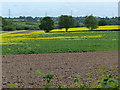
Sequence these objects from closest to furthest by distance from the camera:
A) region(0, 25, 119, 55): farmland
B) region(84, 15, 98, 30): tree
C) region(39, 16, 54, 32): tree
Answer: region(0, 25, 119, 55): farmland
region(39, 16, 54, 32): tree
region(84, 15, 98, 30): tree

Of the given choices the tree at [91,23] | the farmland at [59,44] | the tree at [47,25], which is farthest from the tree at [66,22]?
the farmland at [59,44]

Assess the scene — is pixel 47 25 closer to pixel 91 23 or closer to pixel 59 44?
pixel 91 23

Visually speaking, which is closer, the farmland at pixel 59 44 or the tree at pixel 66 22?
the farmland at pixel 59 44

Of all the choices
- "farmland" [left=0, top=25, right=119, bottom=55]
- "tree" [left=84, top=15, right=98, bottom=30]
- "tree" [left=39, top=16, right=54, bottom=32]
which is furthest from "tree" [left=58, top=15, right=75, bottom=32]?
"farmland" [left=0, top=25, right=119, bottom=55]

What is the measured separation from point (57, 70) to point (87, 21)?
64.2 meters

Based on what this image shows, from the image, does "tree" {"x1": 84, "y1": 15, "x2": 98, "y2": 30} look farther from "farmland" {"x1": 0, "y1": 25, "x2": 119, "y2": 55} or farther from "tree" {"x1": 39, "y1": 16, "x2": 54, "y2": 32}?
"farmland" {"x1": 0, "y1": 25, "x2": 119, "y2": 55}

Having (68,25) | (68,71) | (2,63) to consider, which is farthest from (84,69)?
(68,25)

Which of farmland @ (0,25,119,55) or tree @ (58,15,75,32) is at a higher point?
tree @ (58,15,75,32)

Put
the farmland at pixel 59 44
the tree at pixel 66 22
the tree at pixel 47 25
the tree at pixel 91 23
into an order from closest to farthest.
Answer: the farmland at pixel 59 44, the tree at pixel 47 25, the tree at pixel 91 23, the tree at pixel 66 22

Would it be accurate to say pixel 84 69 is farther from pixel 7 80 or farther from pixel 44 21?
pixel 44 21

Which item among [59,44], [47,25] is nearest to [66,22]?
[47,25]

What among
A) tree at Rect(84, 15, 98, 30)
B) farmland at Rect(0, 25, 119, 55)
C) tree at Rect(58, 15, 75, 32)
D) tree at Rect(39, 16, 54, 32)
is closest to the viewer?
farmland at Rect(0, 25, 119, 55)

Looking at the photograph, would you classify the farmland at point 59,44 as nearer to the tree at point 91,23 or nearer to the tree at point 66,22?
the tree at point 91,23

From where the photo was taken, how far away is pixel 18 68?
13969 millimetres
